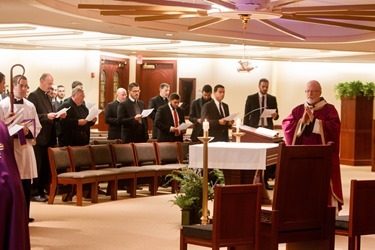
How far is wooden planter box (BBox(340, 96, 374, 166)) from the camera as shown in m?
17.9

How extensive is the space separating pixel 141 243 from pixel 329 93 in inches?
553

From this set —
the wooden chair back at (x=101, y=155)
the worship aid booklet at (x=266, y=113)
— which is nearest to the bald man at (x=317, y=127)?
the wooden chair back at (x=101, y=155)

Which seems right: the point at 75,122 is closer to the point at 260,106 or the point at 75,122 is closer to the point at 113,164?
the point at 113,164

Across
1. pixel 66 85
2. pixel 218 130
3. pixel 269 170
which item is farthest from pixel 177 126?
pixel 66 85

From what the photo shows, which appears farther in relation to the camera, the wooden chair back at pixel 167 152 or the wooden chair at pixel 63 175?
the wooden chair back at pixel 167 152

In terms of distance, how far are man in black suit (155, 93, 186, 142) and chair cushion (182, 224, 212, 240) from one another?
→ 685cm

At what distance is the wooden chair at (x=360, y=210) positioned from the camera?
5.39m

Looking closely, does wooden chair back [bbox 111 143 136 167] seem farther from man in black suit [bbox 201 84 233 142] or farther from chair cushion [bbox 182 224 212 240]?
chair cushion [bbox 182 224 212 240]

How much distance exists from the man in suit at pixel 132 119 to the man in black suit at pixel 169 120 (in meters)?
0.26

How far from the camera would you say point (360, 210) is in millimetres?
5449

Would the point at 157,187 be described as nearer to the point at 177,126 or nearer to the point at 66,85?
the point at 177,126

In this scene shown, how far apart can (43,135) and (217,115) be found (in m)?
2.82

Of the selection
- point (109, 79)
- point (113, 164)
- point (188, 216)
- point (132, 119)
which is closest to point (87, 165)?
point (113, 164)

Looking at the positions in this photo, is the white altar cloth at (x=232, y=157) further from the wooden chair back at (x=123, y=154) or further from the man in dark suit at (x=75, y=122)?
the wooden chair back at (x=123, y=154)
